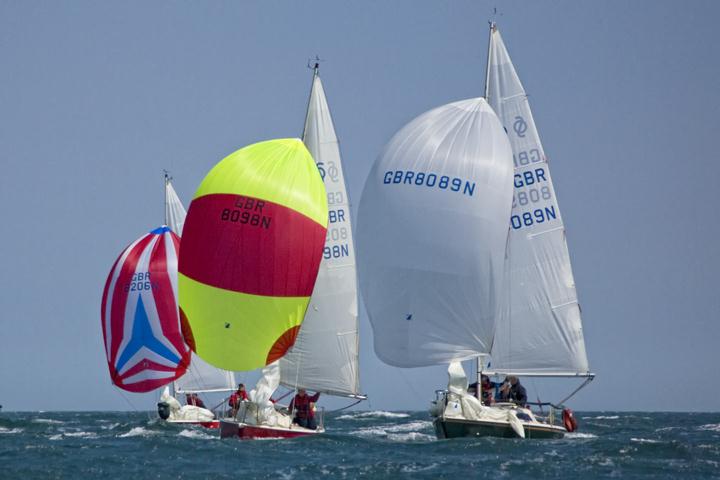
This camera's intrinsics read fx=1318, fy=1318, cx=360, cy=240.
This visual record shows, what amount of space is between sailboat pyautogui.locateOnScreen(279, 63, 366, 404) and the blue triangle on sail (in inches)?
381

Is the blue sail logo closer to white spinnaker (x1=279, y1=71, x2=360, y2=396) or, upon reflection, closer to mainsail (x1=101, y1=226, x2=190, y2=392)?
white spinnaker (x1=279, y1=71, x2=360, y2=396)

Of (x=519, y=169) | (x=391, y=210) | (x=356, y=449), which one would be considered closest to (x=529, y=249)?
(x=519, y=169)

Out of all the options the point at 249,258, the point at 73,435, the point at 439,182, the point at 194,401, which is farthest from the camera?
the point at 194,401

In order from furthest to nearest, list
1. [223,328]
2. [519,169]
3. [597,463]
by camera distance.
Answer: [519,169] < [223,328] < [597,463]

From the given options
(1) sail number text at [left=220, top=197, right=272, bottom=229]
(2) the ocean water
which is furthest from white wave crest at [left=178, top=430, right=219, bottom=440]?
(1) sail number text at [left=220, top=197, right=272, bottom=229]

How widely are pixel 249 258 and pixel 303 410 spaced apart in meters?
5.10

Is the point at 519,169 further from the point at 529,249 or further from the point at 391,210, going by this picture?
the point at 391,210

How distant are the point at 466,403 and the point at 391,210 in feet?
17.2

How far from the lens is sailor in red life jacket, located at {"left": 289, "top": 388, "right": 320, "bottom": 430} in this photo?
35.3 m

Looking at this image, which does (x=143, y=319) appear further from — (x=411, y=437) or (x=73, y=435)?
(x=411, y=437)

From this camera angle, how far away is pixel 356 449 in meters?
33.9

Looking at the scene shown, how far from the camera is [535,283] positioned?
36562 mm

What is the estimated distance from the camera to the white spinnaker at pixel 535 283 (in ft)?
119

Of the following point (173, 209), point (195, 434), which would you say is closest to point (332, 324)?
point (195, 434)
